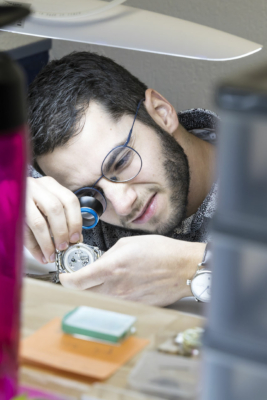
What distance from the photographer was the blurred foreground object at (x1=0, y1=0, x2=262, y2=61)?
0.61m

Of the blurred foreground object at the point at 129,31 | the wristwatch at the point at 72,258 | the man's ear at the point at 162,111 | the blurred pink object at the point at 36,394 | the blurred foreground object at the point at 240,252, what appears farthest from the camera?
the man's ear at the point at 162,111

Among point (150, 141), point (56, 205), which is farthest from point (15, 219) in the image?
point (150, 141)

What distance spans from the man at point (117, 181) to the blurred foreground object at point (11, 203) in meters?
0.54

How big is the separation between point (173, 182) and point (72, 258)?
0.49 meters

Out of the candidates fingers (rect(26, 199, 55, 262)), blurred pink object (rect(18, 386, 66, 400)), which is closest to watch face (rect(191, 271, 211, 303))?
fingers (rect(26, 199, 55, 262))

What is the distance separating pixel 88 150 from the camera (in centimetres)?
124

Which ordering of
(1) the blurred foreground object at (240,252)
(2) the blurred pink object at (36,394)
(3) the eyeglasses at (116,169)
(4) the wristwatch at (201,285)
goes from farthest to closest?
(3) the eyeglasses at (116,169), (4) the wristwatch at (201,285), (2) the blurred pink object at (36,394), (1) the blurred foreground object at (240,252)

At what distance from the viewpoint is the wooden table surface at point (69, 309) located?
0.35 meters

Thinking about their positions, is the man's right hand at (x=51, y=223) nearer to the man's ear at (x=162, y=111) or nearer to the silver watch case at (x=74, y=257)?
the silver watch case at (x=74, y=257)

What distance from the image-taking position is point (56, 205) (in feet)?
3.25

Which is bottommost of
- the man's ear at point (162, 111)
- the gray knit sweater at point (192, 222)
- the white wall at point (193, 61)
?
the gray knit sweater at point (192, 222)

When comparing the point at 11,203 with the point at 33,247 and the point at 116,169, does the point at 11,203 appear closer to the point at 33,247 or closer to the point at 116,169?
the point at 33,247

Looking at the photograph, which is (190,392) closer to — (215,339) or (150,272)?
(215,339)

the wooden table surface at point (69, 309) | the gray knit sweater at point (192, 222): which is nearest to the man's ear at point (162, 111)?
the gray knit sweater at point (192, 222)
